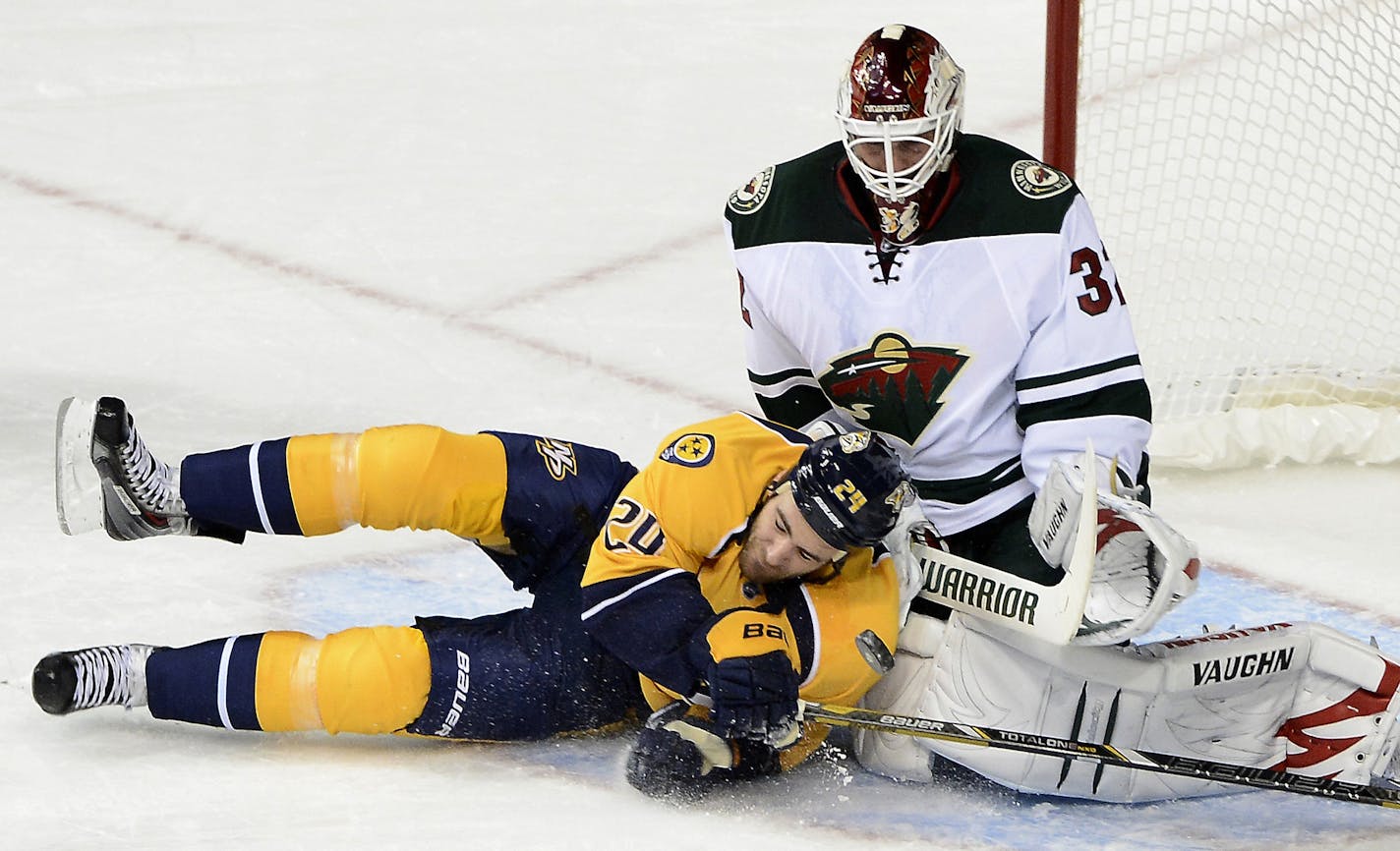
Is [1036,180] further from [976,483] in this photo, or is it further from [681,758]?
[681,758]

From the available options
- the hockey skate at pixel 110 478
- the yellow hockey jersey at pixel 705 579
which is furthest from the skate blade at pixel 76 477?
the yellow hockey jersey at pixel 705 579

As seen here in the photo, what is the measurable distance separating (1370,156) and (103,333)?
9.07ft

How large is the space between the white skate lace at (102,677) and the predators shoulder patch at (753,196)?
103 cm

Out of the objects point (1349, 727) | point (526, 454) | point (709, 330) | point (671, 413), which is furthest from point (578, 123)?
point (1349, 727)

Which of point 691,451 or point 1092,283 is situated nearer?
point 691,451

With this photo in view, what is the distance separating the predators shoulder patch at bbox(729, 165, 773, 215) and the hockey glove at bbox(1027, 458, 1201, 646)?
0.60 m

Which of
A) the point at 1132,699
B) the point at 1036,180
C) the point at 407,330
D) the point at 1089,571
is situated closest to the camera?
the point at 1089,571

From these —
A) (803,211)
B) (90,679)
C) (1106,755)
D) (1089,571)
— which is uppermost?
(803,211)

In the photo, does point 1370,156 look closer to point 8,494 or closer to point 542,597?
point 542,597

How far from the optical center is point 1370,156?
4.10m

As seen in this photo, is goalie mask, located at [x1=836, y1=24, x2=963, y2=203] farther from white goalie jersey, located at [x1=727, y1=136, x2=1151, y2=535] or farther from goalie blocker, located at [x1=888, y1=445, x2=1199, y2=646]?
goalie blocker, located at [x1=888, y1=445, x2=1199, y2=646]

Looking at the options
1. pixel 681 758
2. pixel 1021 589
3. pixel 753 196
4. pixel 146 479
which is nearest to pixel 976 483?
pixel 1021 589

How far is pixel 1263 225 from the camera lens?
4.28m

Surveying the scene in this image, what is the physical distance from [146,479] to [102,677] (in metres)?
0.27
